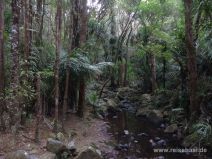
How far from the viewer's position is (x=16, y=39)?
7.90 meters

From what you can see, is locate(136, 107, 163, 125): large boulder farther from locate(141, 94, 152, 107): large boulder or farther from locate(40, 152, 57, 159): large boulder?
locate(40, 152, 57, 159): large boulder

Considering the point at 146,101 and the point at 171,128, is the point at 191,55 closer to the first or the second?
the point at 171,128

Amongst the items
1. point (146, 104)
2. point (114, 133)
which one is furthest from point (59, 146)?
point (146, 104)

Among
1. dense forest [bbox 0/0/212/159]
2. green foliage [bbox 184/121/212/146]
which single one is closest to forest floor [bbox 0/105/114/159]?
dense forest [bbox 0/0/212/159]

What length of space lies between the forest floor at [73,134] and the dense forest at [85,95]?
25mm

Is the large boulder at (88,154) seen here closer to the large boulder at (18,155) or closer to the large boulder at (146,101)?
the large boulder at (18,155)

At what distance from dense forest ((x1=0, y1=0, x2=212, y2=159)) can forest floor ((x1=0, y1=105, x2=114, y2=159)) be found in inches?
1.0

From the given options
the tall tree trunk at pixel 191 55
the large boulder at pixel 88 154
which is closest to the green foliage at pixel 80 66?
the tall tree trunk at pixel 191 55

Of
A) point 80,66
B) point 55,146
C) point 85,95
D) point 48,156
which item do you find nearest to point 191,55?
point 80,66

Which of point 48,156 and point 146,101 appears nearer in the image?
point 48,156

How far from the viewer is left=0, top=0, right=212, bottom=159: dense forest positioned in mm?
8016

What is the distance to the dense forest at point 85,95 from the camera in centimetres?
802

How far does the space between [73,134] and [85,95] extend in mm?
3626

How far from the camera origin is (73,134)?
9.79 meters
